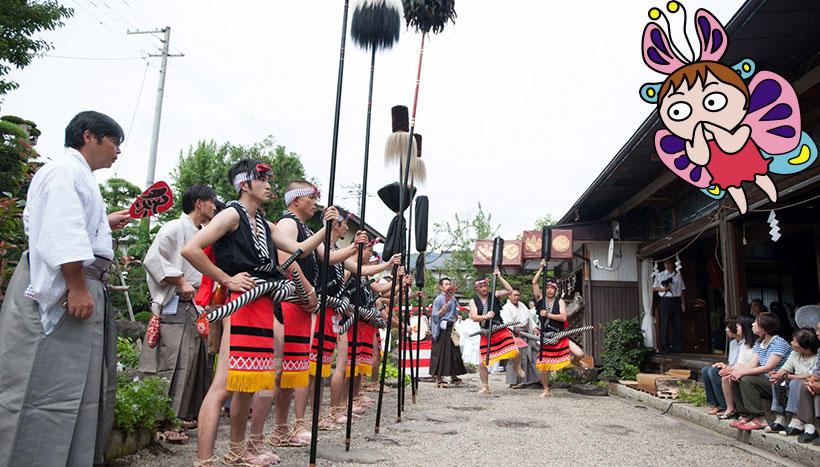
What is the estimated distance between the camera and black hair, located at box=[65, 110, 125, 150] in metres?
2.78

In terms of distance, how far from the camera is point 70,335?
2.54 m

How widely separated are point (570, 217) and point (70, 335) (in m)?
14.9

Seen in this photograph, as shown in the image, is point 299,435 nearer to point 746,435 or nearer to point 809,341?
point 746,435

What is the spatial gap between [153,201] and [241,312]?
121 cm

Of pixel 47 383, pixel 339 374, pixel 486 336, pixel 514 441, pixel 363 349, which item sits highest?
pixel 486 336

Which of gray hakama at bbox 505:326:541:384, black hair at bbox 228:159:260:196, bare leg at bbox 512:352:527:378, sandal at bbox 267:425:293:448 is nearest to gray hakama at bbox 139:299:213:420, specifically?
sandal at bbox 267:425:293:448

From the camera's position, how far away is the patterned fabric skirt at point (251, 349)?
Answer: 11.2 feet

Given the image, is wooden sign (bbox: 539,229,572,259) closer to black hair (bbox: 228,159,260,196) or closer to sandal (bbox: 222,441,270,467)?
black hair (bbox: 228,159,260,196)

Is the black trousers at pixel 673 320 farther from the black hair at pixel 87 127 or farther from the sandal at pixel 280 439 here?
the black hair at pixel 87 127

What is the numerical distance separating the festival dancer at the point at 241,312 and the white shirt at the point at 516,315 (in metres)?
7.54

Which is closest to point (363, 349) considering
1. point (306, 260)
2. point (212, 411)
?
point (306, 260)

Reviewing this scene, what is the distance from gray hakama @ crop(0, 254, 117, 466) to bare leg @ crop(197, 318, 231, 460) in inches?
28.3

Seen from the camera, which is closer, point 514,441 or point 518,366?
point 514,441

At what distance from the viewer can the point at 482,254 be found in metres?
16.5
